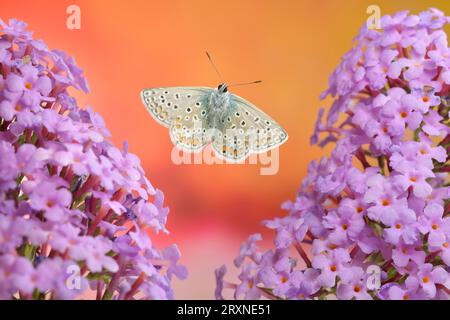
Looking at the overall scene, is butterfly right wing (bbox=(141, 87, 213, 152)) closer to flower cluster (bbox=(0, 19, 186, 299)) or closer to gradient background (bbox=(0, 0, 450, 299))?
flower cluster (bbox=(0, 19, 186, 299))

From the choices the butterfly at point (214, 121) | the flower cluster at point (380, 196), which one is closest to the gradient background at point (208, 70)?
the butterfly at point (214, 121)

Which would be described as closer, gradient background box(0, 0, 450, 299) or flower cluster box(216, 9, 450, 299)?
flower cluster box(216, 9, 450, 299)

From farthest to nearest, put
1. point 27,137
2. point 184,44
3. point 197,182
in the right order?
point 197,182 → point 184,44 → point 27,137

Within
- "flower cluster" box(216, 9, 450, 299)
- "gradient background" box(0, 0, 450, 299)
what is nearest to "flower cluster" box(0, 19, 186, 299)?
"flower cluster" box(216, 9, 450, 299)

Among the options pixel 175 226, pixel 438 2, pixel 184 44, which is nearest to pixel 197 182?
pixel 175 226
